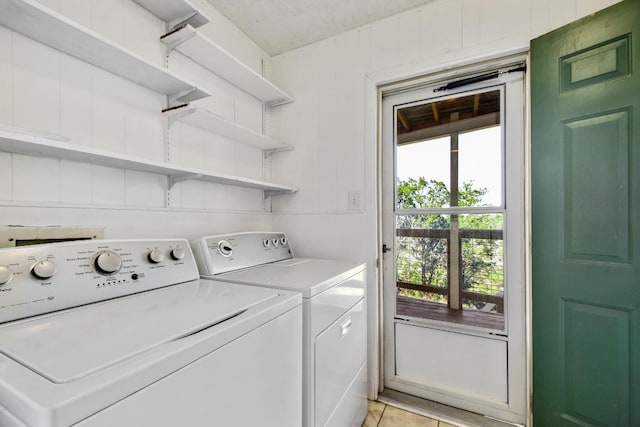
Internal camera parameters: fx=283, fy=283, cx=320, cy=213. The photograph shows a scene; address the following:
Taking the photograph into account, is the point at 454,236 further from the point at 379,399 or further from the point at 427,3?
the point at 427,3

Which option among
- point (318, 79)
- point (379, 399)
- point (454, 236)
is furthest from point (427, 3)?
point (379, 399)

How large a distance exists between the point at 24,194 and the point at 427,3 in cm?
222

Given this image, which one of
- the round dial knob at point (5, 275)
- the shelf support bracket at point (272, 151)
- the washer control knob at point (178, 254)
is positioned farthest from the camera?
the shelf support bracket at point (272, 151)

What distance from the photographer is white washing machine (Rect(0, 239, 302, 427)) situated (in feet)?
1.49

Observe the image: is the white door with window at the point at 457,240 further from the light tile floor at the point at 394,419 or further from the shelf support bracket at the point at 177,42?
the shelf support bracket at the point at 177,42

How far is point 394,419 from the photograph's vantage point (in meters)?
1.67

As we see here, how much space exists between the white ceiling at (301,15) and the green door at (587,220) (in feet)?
3.02

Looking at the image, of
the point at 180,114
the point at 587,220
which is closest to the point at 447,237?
the point at 587,220

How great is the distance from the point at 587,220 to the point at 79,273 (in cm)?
203

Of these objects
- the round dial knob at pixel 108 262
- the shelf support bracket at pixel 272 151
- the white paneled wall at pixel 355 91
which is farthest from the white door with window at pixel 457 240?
the round dial knob at pixel 108 262

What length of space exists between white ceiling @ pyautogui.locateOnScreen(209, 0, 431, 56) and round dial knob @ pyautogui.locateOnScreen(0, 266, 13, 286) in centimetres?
171

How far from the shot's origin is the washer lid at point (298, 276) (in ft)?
3.58

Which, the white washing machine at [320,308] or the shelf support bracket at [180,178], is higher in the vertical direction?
the shelf support bracket at [180,178]

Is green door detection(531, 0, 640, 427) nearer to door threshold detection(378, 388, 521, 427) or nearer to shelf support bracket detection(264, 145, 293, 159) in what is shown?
door threshold detection(378, 388, 521, 427)
